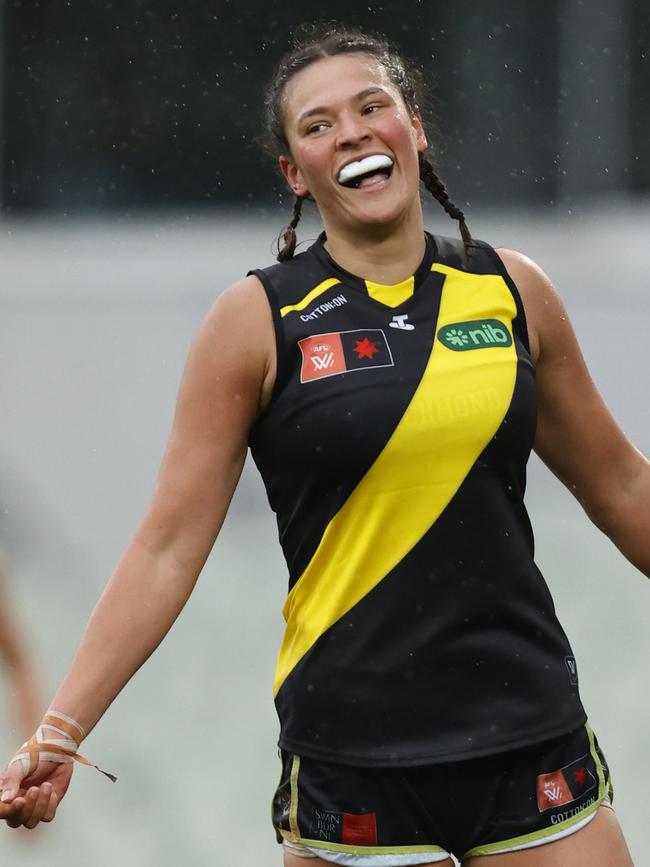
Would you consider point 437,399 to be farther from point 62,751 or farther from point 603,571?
point 603,571

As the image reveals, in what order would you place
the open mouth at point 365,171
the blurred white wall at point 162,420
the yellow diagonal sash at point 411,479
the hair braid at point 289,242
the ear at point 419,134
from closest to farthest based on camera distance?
the yellow diagonal sash at point 411,479 < the open mouth at point 365,171 < the hair braid at point 289,242 < the ear at point 419,134 < the blurred white wall at point 162,420

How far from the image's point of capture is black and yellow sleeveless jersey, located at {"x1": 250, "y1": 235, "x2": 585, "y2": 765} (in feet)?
10.2

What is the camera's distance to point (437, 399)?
3117 millimetres

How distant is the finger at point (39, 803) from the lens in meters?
3.02

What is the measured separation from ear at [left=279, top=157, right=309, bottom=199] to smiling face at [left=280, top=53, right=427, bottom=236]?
0.01 meters

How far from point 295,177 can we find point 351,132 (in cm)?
22

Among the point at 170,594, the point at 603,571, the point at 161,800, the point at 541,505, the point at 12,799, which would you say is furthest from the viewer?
A: the point at 541,505

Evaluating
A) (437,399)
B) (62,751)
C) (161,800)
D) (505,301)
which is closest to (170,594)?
(62,751)

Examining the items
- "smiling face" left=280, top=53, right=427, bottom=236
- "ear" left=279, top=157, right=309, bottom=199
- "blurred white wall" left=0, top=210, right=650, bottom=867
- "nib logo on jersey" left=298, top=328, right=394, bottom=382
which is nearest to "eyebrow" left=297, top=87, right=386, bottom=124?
"smiling face" left=280, top=53, right=427, bottom=236

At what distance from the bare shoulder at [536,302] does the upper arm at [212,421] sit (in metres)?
0.51

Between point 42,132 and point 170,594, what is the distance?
9987 mm

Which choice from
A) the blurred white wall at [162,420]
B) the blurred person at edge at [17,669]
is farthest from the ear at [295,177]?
the blurred white wall at [162,420]

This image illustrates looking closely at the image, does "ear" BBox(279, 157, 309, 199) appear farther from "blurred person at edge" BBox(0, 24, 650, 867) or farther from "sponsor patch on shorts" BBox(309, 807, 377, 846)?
"sponsor patch on shorts" BBox(309, 807, 377, 846)

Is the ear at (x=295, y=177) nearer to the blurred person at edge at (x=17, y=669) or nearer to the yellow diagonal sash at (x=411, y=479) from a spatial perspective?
the yellow diagonal sash at (x=411, y=479)
